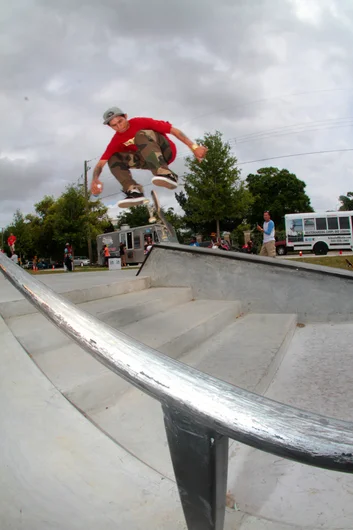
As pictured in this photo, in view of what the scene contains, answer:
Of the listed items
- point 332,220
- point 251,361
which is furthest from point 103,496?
point 332,220

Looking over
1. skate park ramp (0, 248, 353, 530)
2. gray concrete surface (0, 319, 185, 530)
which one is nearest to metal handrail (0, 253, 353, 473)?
skate park ramp (0, 248, 353, 530)

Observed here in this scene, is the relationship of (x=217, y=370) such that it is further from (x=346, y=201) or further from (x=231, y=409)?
(x=346, y=201)

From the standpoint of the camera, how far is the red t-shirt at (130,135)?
5125 millimetres

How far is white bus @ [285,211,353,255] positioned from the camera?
67.9 ft

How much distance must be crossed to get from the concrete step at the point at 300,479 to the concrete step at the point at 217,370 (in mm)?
229

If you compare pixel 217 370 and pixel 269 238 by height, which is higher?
pixel 269 238

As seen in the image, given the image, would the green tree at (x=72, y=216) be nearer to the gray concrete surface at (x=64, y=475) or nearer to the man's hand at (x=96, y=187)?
the man's hand at (x=96, y=187)

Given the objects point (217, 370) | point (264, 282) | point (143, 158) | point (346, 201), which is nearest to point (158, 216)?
point (143, 158)

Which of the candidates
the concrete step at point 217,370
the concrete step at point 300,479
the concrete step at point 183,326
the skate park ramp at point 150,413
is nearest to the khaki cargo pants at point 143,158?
the concrete step at point 183,326

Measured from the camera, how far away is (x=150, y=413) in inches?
76.3

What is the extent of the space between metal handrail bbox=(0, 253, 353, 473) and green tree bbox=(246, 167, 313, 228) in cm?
5629

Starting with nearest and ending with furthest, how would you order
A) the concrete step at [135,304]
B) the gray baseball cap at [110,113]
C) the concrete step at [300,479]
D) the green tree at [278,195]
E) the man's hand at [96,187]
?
the concrete step at [300,479] → the concrete step at [135,304] → the gray baseball cap at [110,113] → the man's hand at [96,187] → the green tree at [278,195]

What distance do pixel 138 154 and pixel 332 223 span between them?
1887 centimetres

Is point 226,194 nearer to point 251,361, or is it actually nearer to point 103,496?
point 251,361
